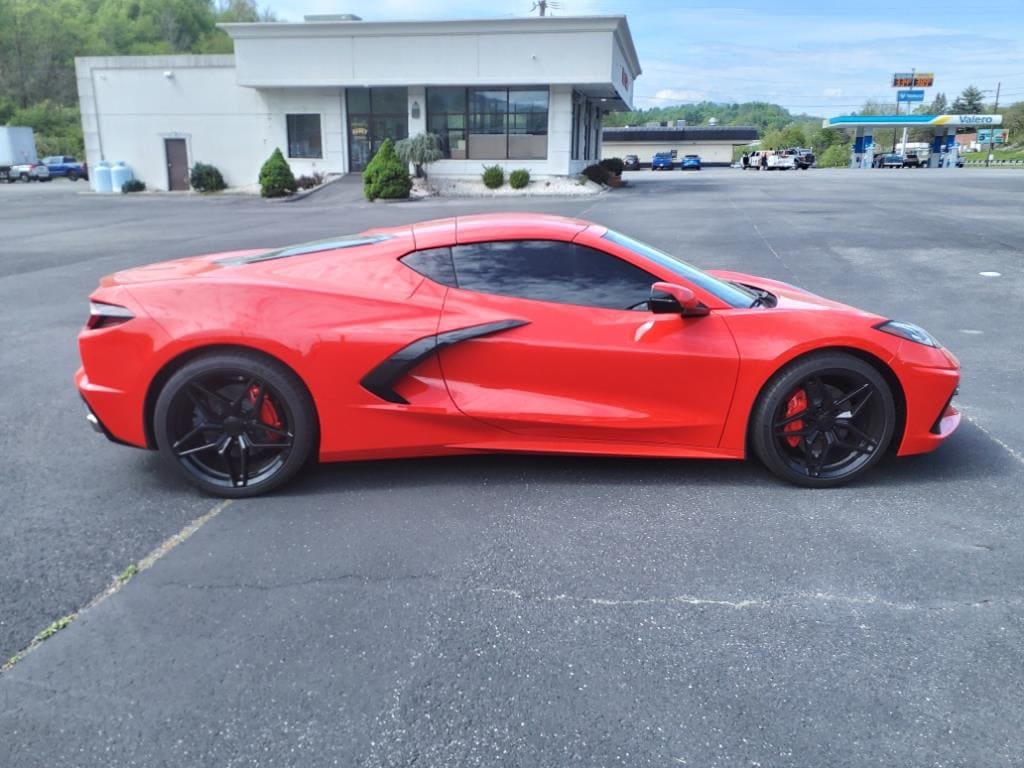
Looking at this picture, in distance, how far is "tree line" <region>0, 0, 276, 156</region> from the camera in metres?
80.4

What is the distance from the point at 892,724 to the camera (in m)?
2.52

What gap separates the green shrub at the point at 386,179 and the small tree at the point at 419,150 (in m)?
3.21

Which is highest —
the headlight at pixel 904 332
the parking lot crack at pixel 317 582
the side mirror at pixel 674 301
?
the side mirror at pixel 674 301

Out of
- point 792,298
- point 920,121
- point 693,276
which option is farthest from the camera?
point 920,121

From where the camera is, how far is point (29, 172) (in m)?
53.1

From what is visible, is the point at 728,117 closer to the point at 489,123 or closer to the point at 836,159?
the point at 836,159

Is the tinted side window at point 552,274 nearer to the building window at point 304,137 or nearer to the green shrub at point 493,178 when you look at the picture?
the green shrub at point 493,178

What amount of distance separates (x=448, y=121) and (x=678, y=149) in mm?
74012

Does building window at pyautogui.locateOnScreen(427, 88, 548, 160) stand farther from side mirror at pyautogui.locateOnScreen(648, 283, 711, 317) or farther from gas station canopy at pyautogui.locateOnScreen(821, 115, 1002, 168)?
gas station canopy at pyautogui.locateOnScreen(821, 115, 1002, 168)

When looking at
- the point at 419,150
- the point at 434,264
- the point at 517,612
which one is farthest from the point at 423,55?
the point at 517,612

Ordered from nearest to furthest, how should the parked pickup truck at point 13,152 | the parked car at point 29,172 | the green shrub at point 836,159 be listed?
1. the parked car at point 29,172
2. the parked pickup truck at point 13,152
3. the green shrub at point 836,159

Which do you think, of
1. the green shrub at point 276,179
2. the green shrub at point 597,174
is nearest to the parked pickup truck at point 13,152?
the green shrub at point 276,179

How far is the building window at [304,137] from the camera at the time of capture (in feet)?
125

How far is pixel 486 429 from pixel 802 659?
6.43 feet
